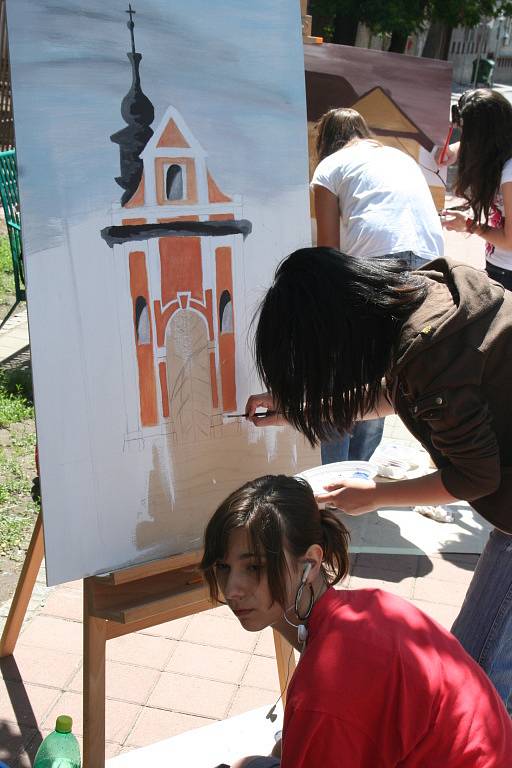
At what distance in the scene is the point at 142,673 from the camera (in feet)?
8.44

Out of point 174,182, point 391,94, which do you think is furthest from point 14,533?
point 391,94

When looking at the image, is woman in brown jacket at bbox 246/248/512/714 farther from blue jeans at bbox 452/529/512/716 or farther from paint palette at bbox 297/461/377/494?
paint palette at bbox 297/461/377/494

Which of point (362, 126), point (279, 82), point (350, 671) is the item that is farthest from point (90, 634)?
point (362, 126)

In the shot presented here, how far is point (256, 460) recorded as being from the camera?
88.7 inches

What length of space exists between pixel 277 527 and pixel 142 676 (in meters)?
1.22

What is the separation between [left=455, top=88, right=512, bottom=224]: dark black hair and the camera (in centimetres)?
322

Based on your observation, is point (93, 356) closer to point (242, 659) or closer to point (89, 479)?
point (89, 479)

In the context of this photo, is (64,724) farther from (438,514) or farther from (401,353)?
(438,514)

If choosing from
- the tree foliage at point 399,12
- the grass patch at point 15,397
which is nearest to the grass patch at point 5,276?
the grass patch at point 15,397

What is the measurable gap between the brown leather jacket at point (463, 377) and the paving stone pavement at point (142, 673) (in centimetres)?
116

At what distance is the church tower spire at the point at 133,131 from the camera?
1911 millimetres

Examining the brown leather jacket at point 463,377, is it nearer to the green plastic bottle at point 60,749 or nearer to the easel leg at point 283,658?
the easel leg at point 283,658

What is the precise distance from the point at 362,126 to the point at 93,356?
68.7 inches

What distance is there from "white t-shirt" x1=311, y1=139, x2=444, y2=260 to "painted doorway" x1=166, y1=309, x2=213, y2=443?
3.71 feet
